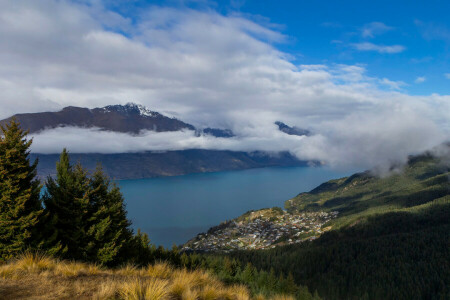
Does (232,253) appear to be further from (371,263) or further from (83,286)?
(83,286)

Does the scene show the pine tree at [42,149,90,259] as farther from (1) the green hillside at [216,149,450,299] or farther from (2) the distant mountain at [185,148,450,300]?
(1) the green hillside at [216,149,450,299]

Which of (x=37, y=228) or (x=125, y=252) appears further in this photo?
(x=125, y=252)

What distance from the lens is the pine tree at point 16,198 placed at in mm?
14445

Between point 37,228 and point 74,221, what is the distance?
2.32 m

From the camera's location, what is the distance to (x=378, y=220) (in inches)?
7328

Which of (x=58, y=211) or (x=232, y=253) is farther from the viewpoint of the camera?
(x=232, y=253)

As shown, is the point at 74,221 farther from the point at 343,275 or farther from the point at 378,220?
the point at 378,220

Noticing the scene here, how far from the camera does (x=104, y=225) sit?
18719 mm

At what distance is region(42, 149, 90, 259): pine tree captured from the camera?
17969 mm

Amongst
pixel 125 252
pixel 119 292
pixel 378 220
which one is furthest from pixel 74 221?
pixel 378 220

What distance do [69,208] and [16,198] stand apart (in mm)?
4154

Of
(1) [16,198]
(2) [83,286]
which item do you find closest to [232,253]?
(1) [16,198]

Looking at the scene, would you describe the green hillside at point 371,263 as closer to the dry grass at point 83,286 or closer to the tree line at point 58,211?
the tree line at point 58,211

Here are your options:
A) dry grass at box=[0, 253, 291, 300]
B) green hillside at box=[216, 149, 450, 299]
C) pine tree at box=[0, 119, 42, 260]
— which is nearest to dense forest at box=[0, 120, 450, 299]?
pine tree at box=[0, 119, 42, 260]
